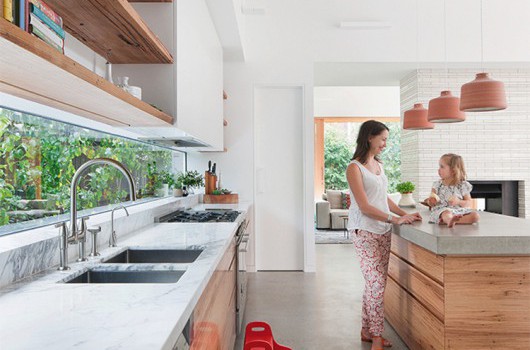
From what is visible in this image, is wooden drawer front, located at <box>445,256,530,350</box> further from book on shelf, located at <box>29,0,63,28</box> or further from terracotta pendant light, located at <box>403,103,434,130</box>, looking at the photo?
book on shelf, located at <box>29,0,63,28</box>

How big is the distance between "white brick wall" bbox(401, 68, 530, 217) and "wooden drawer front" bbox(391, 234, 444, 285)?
2.67 m

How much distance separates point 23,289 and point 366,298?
221 cm

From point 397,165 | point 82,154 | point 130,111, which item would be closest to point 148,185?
point 82,154

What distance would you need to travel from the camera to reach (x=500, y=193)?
225 inches

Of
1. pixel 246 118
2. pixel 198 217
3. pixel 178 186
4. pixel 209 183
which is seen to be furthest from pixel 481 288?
pixel 246 118

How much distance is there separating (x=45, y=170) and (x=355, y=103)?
8.32 m

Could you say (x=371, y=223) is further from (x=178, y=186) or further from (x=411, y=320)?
(x=178, y=186)

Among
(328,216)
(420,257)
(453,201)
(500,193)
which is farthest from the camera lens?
(328,216)

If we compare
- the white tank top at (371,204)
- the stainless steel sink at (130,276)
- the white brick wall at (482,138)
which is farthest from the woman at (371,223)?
the white brick wall at (482,138)

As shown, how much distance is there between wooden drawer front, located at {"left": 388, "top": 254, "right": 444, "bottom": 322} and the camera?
7.54 ft

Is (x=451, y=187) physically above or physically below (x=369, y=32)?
below

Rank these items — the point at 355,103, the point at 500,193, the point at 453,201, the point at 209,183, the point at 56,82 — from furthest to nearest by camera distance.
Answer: the point at 355,103, the point at 500,193, the point at 209,183, the point at 453,201, the point at 56,82

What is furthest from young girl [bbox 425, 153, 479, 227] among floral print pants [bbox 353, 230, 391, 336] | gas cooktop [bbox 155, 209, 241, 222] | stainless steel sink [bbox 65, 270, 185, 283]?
stainless steel sink [bbox 65, 270, 185, 283]

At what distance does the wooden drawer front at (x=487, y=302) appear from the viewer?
2215 millimetres
